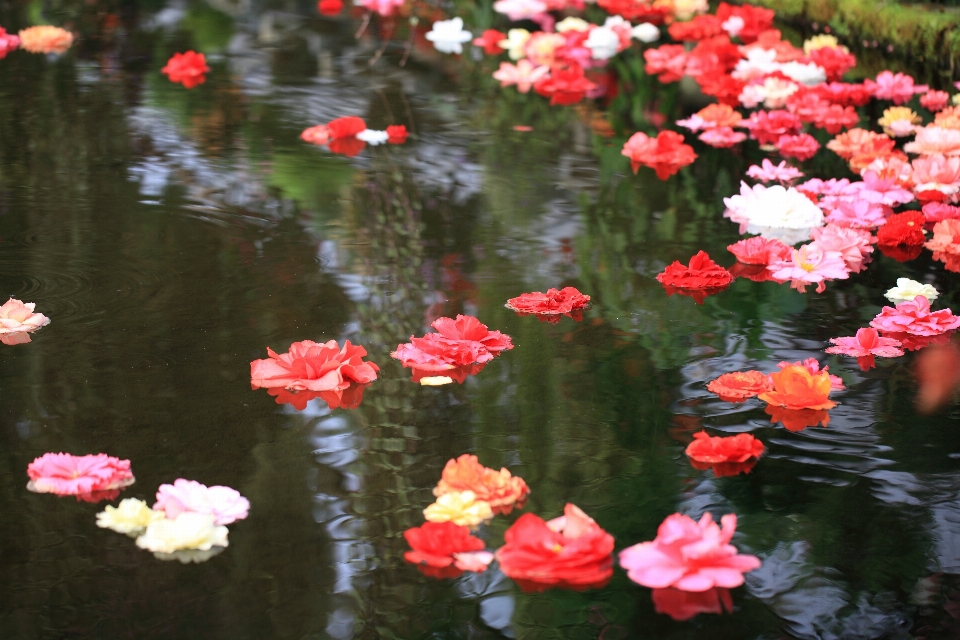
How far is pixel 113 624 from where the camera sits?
1.40 m

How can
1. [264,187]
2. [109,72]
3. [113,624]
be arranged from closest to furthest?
1. [113,624]
2. [264,187]
3. [109,72]

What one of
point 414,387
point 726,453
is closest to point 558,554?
point 726,453

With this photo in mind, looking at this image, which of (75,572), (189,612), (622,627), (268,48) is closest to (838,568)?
(622,627)

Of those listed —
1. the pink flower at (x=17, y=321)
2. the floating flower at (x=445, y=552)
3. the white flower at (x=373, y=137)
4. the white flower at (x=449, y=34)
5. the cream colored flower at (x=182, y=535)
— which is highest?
the white flower at (x=449, y=34)

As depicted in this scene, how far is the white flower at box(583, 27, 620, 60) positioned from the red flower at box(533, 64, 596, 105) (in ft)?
2.42

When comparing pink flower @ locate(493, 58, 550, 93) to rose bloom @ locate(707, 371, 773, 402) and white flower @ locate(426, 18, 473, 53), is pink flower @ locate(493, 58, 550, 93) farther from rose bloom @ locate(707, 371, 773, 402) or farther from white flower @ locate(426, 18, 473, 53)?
rose bloom @ locate(707, 371, 773, 402)

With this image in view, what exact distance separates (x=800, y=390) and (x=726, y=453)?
244 millimetres

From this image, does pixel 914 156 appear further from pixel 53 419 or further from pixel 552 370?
pixel 53 419

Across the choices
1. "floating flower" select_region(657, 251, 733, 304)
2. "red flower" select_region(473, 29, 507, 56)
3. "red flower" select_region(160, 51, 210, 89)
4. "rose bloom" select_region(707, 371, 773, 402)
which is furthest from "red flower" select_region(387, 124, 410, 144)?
"rose bloom" select_region(707, 371, 773, 402)

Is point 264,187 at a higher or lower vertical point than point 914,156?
lower

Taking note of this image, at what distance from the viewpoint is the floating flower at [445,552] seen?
4.97 feet

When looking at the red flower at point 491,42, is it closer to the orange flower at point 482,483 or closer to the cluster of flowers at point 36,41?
the cluster of flowers at point 36,41

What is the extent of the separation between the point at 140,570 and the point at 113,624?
11 cm

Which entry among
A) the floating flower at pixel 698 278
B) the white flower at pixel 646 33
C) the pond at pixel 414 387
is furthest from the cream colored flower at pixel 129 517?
the white flower at pixel 646 33
